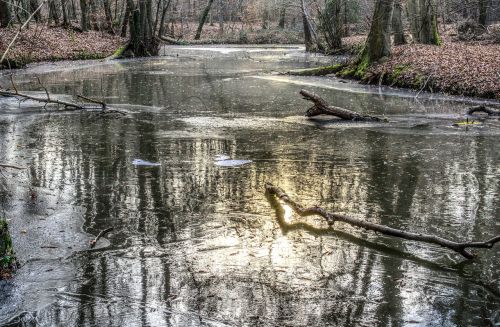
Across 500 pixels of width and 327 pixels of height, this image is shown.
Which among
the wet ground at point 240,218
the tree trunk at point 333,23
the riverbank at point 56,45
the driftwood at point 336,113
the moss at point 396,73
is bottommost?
the wet ground at point 240,218

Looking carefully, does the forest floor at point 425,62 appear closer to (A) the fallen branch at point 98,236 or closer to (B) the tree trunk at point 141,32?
(B) the tree trunk at point 141,32

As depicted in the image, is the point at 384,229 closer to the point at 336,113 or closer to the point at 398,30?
the point at 336,113

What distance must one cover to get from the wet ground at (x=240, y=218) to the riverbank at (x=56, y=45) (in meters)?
13.3

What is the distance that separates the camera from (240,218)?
712cm

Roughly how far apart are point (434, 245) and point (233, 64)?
26.2m

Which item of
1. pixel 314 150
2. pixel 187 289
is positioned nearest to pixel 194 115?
pixel 314 150

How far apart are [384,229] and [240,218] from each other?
5.84 feet

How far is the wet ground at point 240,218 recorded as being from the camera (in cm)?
502

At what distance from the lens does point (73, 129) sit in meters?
12.7

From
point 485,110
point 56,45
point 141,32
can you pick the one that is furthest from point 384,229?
point 141,32

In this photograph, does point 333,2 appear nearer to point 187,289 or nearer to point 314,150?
point 314,150

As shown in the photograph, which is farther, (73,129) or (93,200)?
(73,129)

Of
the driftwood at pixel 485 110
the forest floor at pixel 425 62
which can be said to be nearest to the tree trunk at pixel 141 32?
the forest floor at pixel 425 62

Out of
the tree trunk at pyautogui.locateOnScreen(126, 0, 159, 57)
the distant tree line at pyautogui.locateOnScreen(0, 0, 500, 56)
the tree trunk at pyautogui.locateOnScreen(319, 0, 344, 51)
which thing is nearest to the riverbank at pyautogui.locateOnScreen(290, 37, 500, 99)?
the distant tree line at pyautogui.locateOnScreen(0, 0, 500, 56)
